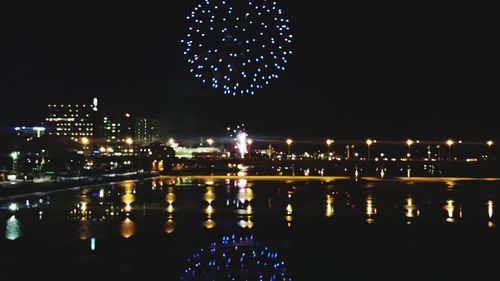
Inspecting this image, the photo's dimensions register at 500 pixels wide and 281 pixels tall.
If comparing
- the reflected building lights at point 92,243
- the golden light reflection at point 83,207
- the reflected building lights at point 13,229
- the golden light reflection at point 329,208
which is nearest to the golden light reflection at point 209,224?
the reflected building lights at point 92,243

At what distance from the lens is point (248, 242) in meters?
13.8

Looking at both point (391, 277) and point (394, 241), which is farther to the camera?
point (394, 241)

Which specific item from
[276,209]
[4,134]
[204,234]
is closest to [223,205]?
[276,209]

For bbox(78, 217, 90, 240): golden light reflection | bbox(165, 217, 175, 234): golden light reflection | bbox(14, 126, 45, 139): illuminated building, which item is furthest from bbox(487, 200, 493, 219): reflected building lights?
bbox(14, 126, 45, 139): illuminated building

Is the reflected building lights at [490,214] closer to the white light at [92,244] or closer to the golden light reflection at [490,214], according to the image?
the golden light reflection at [490,214]

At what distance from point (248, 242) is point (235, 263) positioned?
265cm

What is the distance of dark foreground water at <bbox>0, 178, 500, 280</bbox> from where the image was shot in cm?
1055

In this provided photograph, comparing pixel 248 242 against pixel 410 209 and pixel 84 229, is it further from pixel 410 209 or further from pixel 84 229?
pixel 410 209

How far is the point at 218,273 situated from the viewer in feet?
33.5

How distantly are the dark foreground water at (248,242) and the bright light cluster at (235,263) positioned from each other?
2cm

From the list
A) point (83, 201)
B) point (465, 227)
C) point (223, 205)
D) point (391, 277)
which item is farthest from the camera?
point (83, 201)

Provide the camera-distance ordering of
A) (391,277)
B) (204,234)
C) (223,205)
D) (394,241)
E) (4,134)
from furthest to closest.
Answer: (4,134) → (223,205) → (204,234) → (394,241) → (391,277)

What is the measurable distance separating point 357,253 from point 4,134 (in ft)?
380

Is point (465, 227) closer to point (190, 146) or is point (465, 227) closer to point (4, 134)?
point (4, 134)
